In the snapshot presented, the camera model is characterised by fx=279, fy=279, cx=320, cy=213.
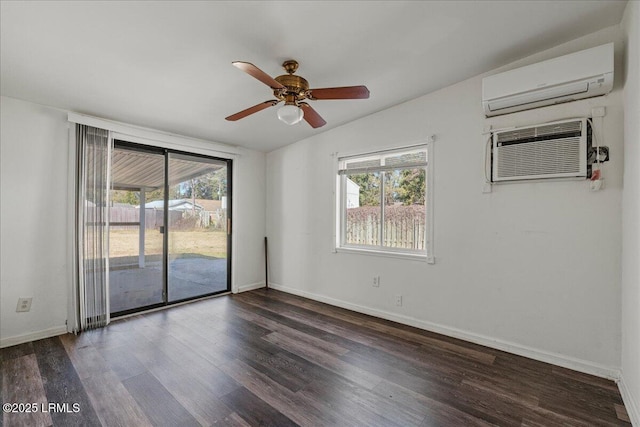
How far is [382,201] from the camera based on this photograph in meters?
3.59

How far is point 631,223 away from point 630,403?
1158 mm

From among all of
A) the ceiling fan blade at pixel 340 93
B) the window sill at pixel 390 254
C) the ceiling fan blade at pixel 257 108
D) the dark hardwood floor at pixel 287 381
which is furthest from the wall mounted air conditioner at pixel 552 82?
the dark hardwood floor at pixel 287 381

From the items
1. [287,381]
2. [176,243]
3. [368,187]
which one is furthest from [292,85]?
[176,243]

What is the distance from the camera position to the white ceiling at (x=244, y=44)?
1.81m

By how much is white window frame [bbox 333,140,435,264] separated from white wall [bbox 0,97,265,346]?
3.09 metres

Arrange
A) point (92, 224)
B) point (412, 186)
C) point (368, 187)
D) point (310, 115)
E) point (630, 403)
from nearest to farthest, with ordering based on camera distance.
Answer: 1. point (630, 403)
2. point (310, 115)
3. point (92, 224)
4. point (412, 186)
5. point (368, 187)

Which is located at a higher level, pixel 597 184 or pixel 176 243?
pixel 597 184

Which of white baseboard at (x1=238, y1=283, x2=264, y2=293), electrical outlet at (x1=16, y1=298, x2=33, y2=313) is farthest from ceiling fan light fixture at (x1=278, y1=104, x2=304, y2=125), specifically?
white baseboard at (x1=238, y1=283, x2=264, y2=293)

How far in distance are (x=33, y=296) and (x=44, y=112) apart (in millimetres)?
1857

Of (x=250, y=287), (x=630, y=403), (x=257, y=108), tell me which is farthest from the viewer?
(x=250, y=287)

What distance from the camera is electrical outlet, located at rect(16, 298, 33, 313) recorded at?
271 centimetres

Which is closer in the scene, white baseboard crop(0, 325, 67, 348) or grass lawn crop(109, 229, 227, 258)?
white baseboard crop(0, 325, 67, 348)

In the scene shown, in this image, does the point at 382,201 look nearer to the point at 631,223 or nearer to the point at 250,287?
the point at 631,223

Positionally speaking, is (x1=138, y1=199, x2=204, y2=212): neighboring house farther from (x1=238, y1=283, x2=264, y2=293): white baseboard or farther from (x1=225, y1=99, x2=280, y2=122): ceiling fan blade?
(x1=225, y1=99, x2=280, y2=122): ceiling fan blade
